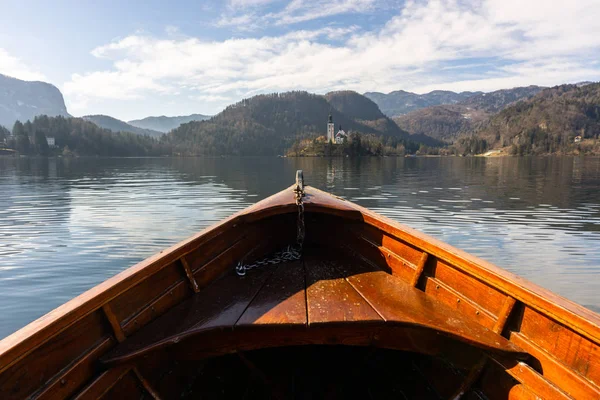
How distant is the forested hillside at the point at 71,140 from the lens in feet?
511

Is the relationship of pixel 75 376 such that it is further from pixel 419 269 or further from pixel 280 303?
pixel 419 269

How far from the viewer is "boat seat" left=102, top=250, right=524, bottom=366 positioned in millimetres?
3189

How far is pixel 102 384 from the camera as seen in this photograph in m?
2.80

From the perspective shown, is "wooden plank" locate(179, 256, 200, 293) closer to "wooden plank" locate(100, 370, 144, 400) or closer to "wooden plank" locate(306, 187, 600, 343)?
"wooden plank" locate(100, 370, 144, 400)

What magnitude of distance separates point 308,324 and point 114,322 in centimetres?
172

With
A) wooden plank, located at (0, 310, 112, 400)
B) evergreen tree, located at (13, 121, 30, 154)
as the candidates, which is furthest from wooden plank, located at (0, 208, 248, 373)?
evergreen tree, located at (13, 121, 30, 154)

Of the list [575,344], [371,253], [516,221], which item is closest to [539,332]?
[575,344]

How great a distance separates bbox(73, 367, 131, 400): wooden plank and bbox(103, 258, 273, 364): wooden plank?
0.12 metres

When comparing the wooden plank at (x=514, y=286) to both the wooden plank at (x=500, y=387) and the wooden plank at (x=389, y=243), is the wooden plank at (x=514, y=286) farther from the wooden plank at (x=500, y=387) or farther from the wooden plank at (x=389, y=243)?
the wooden plank at (x=500, y=387)

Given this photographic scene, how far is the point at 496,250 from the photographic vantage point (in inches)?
529

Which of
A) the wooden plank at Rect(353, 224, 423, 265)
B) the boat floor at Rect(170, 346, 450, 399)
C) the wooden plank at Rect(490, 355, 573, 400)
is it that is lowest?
the boat floor at Rect(170, 346, 450, 399)

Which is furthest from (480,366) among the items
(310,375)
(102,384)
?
(102,384)

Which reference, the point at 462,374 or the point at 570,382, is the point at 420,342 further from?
the point at 570,382

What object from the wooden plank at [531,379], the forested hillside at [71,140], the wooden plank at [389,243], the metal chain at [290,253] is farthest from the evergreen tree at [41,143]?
the wooden plank at [531,379]
